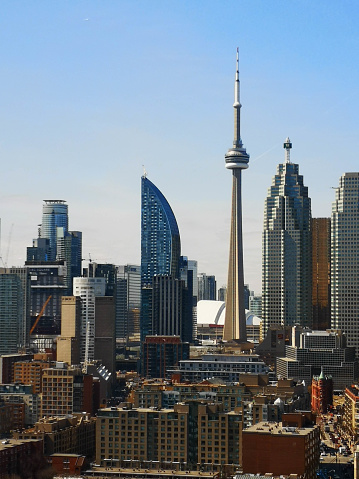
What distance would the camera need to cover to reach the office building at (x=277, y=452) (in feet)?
396

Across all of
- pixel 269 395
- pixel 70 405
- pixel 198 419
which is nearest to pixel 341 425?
pixel 269 395

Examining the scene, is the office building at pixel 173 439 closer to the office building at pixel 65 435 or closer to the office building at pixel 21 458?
the office building at pixel 65 435

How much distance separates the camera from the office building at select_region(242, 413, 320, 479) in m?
121

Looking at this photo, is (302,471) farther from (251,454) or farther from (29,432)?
(29,432)

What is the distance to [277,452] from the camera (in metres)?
121

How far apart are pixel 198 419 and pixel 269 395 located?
25286 mm

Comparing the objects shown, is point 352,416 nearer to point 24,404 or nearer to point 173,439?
point 24,404

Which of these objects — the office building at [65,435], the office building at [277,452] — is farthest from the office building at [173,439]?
the office building at [277,452]

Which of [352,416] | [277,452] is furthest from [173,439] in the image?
[352,416]

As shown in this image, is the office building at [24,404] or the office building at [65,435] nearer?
the office building at [65,435]

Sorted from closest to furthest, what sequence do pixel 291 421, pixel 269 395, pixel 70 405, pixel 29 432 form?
pixel 291 421 → pixel 29 432 → pixel 269 395 → pixel 70 405

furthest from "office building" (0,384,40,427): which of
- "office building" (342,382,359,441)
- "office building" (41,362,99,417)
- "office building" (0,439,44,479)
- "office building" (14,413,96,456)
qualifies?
"office building" (342,382,359,441)

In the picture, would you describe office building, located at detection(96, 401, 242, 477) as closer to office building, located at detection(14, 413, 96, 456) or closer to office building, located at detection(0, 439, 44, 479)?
office building, located at detection(14, 413, 96, 456)

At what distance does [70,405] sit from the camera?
181m
